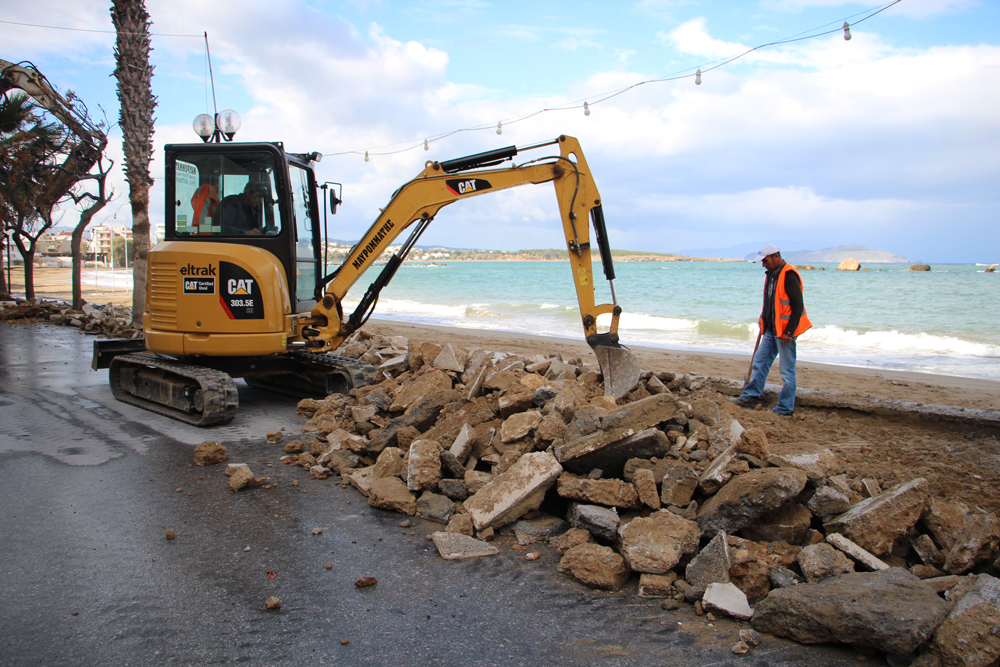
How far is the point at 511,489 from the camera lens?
4273 mm

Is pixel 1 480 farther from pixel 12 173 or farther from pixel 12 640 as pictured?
pixel 12 173

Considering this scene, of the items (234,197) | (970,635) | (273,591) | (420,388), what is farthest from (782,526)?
(234,197)

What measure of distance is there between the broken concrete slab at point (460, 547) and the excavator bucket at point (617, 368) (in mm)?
2194

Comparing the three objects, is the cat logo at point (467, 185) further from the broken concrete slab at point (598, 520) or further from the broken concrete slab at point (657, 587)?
the broken concrete slab at point (657, 587)

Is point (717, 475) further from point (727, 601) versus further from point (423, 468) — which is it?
point (423, 468)

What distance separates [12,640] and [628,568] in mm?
3165

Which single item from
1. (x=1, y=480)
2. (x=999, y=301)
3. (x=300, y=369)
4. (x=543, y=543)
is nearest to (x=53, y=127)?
(x=300, y=369)

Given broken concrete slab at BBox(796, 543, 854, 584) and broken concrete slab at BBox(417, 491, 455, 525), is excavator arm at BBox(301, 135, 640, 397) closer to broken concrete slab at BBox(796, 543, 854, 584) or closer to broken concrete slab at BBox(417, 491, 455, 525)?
broken concrete slab at BBox(417, 491, 455, 525)

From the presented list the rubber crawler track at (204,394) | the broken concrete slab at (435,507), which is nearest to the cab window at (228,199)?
the rubber crawler track at (204,394)

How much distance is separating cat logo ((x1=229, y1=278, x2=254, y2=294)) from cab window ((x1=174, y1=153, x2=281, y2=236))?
63 cm

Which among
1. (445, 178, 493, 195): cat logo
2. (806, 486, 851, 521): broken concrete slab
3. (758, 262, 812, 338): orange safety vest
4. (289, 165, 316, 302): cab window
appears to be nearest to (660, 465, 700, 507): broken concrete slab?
(806, 486, 851, 521): broken concrete slab

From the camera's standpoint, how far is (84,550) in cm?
389

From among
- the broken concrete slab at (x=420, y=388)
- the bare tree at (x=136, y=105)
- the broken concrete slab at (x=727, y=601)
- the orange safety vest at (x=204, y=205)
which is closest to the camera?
the broken concrete slab at (x=727, y=601)

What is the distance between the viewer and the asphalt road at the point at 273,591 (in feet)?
9.58
